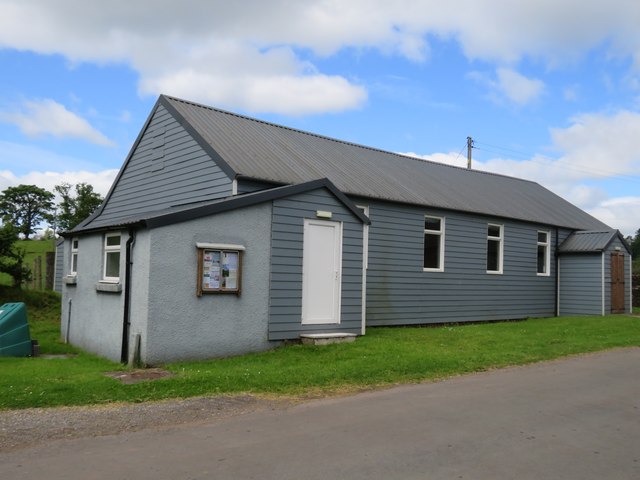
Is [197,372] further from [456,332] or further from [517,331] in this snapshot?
[517,331]

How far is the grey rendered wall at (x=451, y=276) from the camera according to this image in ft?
53.8

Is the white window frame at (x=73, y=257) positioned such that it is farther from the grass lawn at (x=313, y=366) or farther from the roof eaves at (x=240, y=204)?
the roof eaves at (x=240, y=204)

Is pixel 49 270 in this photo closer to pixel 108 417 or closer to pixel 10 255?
pixel 10 255

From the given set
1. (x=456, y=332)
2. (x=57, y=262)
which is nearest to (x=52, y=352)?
(x=456, y=332)

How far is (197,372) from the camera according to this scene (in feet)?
30.7

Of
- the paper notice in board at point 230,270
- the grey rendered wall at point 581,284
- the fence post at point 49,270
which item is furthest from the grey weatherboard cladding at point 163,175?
the grey rendered wall at point 581,284

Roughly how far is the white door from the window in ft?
5.48

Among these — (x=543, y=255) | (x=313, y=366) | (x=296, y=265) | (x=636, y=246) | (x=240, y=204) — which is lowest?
(x=313, y=366)

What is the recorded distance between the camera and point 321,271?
12781mm

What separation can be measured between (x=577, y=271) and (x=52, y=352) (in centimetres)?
1792

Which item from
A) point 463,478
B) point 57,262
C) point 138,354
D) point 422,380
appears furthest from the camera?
point 57,262

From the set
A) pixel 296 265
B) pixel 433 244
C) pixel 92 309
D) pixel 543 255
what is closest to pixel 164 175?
pixel 92 309

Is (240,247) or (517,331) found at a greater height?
(240,247)

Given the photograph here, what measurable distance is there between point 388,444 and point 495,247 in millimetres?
15394
